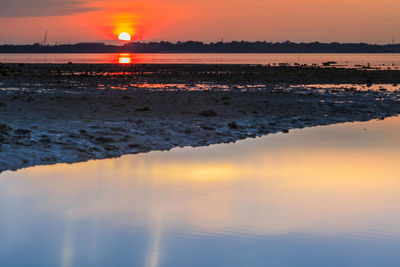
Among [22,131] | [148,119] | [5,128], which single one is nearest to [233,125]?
[148,119]

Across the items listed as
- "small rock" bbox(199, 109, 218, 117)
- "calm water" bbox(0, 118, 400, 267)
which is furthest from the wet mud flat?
"calm water" bbox(0, 118, 400, 267)

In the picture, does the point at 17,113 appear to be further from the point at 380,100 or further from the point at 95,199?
the point at 380,100

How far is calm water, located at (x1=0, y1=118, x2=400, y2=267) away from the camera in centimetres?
771

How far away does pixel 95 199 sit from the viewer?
10.7 metres

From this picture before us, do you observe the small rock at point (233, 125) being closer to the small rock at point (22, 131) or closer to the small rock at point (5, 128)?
the small rock at point (22, 131)

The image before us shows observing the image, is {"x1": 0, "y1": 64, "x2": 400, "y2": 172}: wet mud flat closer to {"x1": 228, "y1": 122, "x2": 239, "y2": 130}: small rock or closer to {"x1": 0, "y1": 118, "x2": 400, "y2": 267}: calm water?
{"x1": 228, "y1": 122, "x2": 239, "y2": 130}: small rock

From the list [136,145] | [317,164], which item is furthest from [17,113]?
[317,164]

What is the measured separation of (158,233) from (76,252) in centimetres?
132

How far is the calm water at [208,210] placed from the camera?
7715 millimetres

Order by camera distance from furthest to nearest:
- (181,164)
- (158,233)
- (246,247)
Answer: (181,164)
(158,233)
(246,247)

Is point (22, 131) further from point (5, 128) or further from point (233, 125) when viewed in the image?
point (233, 125)

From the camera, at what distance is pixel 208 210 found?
997 centimetres

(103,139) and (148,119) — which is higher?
(148,119)

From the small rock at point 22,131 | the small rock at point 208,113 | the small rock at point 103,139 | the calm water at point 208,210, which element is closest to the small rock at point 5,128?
the small rock at point 22,131
